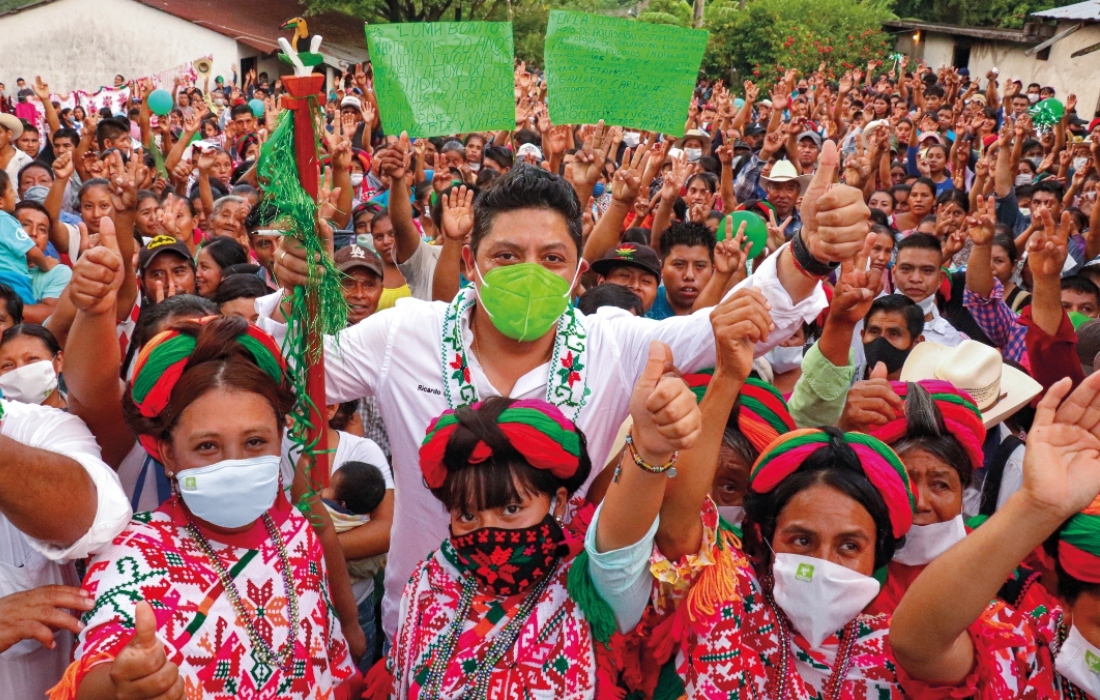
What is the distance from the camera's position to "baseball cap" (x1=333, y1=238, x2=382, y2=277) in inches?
184

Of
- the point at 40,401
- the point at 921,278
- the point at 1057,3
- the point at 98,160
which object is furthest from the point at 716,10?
the point at 40,401

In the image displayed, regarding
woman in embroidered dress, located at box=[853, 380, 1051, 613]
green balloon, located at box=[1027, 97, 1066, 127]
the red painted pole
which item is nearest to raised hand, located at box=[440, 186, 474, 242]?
the red painted pole

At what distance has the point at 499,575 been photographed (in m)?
2.33

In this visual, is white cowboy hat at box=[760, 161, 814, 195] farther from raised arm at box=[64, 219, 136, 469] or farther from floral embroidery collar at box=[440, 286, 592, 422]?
raised arm at box=[64, 219, 136, 469]

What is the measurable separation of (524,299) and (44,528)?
1.28m

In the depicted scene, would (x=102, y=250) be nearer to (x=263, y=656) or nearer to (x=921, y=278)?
(x=263, y=656)

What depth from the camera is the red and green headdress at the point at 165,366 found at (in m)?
2.35

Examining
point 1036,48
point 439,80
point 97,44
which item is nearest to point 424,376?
point 439,80

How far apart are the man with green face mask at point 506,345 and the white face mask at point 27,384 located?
1.05m

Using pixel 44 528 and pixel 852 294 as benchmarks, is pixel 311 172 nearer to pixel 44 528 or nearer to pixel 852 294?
pixel 44 528

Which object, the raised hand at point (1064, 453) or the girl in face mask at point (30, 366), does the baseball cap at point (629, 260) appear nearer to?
the girl in face mask at point (30, 366)

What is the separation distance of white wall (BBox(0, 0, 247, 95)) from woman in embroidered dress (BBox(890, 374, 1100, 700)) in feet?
101

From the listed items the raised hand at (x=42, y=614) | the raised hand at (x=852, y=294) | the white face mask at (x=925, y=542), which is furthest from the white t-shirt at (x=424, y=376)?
the raised hand at (x=42, y=614)

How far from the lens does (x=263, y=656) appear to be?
7.52ft
